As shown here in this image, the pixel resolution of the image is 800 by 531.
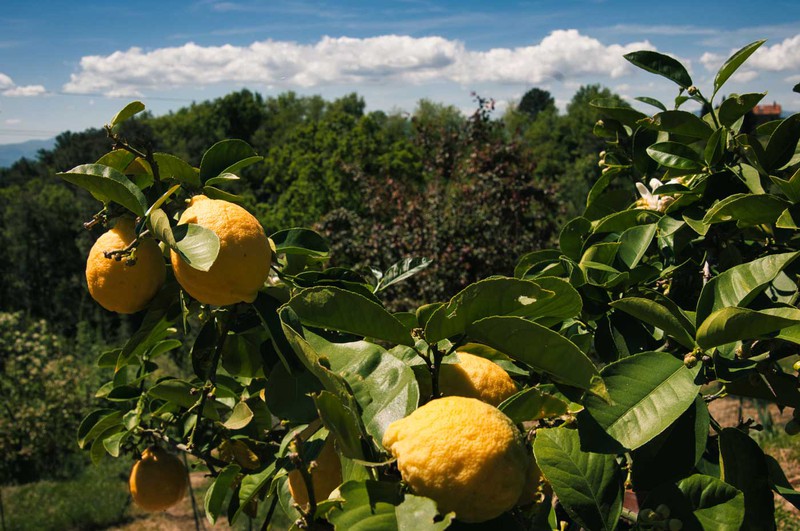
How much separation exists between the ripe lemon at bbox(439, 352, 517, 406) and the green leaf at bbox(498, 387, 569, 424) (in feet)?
0.16

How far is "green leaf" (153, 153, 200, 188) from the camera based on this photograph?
2.94ft

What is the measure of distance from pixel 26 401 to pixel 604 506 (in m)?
7.45

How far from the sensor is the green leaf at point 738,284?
2.37 feet

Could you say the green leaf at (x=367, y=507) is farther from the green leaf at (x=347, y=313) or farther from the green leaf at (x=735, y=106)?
the green leaf at (x=735, y=106)

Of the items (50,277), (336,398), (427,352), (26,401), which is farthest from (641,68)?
(50,277)

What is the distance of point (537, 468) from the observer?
0.65 metres

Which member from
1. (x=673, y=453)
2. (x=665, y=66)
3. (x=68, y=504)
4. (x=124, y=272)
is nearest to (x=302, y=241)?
(x=124, y=272)

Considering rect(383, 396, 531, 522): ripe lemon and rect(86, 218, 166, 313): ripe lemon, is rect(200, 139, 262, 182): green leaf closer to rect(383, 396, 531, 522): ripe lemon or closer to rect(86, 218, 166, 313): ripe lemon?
rect(86, 218, 166, 313): ripe lemon

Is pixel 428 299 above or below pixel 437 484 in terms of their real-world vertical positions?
below

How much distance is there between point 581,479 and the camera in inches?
24.1

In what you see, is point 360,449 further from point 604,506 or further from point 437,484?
point 604,506

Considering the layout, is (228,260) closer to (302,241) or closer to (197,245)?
(197,245)

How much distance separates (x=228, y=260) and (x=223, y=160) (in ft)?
0.89

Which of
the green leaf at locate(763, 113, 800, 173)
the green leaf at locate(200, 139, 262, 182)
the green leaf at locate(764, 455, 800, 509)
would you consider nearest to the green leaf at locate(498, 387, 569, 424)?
the green leaf at locate(764, 455, 800, 509)
